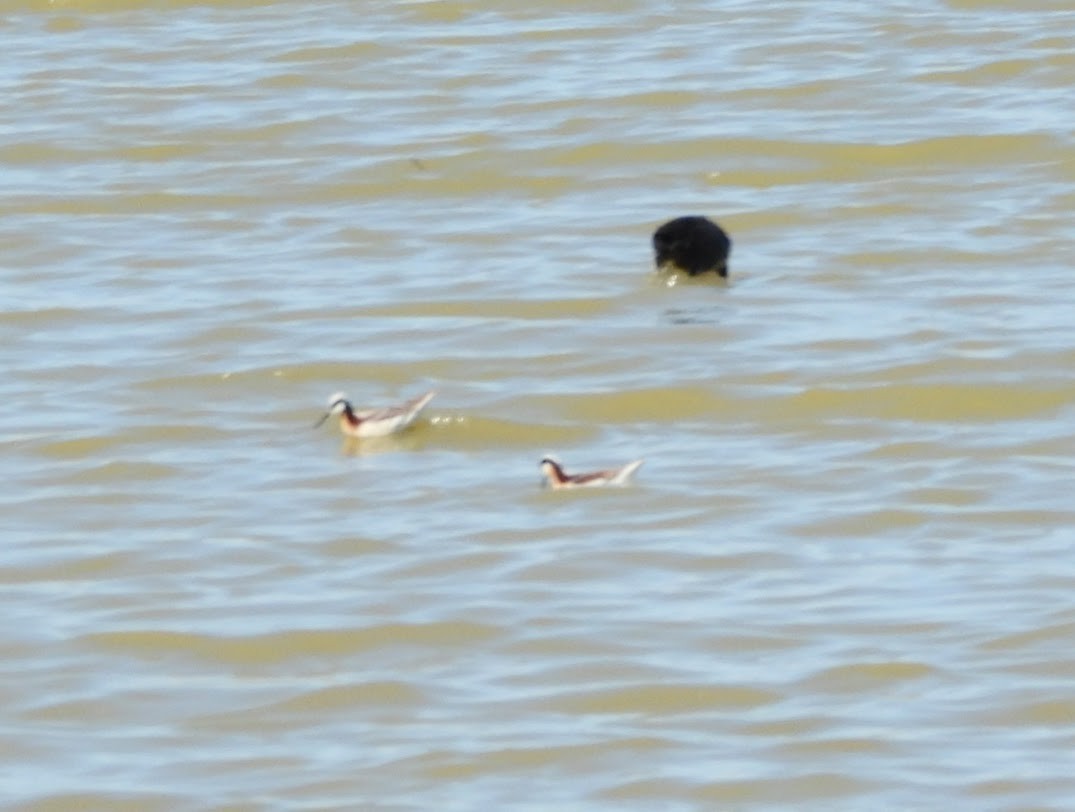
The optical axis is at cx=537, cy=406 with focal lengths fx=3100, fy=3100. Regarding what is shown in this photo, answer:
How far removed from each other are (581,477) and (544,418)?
3.60ft

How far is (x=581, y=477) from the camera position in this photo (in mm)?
9094

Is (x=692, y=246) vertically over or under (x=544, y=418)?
over

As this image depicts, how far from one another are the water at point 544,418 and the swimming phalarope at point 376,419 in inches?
3.4

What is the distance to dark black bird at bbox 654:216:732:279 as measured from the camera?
38.9 feet

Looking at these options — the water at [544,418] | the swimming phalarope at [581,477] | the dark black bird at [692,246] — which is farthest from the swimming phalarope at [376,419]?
the dark black bird at [692,246]

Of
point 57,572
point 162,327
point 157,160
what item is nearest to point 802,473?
point 57,572

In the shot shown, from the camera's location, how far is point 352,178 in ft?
46.1

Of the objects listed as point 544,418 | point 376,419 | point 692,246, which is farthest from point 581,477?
point 692,246

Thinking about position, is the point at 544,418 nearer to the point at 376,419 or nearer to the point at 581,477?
the point at 376,419

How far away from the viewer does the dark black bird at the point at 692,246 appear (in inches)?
467

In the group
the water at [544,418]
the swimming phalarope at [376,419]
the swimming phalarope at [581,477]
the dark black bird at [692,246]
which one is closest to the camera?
the water at [544,418]

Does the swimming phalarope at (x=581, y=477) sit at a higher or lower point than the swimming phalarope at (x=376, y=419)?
lower

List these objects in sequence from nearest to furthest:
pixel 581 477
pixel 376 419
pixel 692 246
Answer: pixel 581 477
pixel 376 419
pixel 692 246

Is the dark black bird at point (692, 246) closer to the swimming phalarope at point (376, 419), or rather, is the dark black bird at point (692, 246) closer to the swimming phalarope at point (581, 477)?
the swimming phalarope at point (376, 419)
